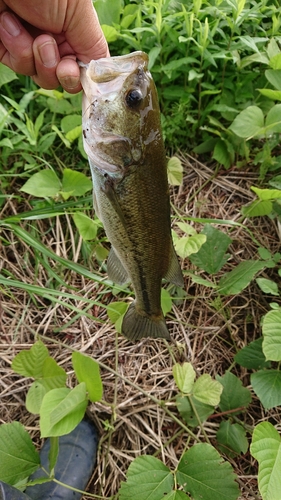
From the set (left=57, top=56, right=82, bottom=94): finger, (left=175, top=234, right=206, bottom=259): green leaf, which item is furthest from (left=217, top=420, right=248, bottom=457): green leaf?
(left=57, top=56, right=82, bottom=94): finger

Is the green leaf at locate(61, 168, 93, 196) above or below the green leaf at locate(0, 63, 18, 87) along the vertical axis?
below

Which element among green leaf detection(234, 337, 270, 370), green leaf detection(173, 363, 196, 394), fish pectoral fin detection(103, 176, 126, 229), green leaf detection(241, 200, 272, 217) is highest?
fish pectoral fin detection(103, 176, 126, 229)

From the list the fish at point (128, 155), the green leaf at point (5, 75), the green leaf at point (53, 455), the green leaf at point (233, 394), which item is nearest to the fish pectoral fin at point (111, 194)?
the fish at point (128, 155)

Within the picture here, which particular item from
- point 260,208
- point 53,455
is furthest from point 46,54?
point 53,455

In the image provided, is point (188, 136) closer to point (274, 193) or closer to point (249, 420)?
point (274, 193)

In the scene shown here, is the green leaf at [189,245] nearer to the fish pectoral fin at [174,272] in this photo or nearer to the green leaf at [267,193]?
the fish pectoral fin at [174,272]

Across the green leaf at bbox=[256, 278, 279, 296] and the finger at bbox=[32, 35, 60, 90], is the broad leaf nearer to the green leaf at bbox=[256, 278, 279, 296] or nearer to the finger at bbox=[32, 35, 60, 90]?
the green leaf at bbox=[256, 278, 279, 296]
